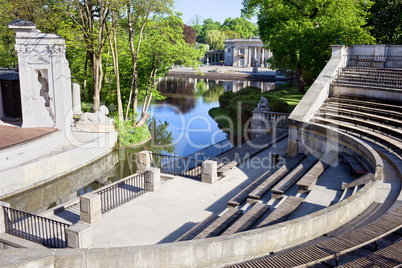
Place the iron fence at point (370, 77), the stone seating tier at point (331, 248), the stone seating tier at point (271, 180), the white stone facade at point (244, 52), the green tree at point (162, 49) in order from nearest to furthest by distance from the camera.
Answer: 1. the stone seating tier at point (331, 248)
2. the stone seating tier at point (271, 180)
3. the iron fence at point (370, 77)
4. the green tree at point (162, 49)
5. the white stone facade at point (244, 52)

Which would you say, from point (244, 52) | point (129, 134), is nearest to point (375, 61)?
point (129, 134)

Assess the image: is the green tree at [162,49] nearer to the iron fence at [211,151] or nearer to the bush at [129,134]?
the bush at [129,134]

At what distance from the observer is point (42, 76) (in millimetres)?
24312

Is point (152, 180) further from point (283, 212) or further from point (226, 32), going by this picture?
point (226, 32)

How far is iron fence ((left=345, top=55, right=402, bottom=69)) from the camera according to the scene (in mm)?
25281

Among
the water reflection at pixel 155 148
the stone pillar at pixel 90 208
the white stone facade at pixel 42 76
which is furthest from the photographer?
the white stone facade at pixel 42 76

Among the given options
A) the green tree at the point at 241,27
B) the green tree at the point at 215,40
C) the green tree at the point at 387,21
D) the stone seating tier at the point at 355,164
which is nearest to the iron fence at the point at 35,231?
the stone seating tier at the point at 355,164

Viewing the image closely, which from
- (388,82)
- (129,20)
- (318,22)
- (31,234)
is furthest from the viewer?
(318,22)

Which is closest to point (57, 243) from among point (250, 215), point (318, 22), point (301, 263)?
point (250, 215)

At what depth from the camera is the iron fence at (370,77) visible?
2209 centimetres

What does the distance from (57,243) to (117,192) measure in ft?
14.2

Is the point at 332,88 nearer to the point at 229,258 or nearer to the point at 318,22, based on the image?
the point at 318,22

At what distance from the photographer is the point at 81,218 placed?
13.2 metres

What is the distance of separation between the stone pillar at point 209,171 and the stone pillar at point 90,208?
217 inches
